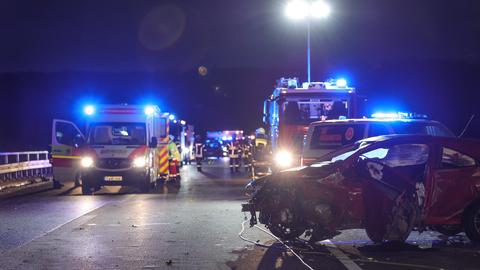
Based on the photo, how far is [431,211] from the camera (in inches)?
346

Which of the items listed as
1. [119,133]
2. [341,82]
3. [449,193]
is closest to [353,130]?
[449,193]

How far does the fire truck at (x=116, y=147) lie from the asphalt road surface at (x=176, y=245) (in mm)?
5009

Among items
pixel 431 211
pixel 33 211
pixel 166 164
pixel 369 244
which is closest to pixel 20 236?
pixel 33 211

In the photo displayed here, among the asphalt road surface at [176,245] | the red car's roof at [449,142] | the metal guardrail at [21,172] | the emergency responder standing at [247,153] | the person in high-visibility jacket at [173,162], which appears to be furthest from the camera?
the emergency responder standing at [247,153]

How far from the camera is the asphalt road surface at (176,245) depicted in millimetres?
7758

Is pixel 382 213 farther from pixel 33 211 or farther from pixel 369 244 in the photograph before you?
pixel 33 211

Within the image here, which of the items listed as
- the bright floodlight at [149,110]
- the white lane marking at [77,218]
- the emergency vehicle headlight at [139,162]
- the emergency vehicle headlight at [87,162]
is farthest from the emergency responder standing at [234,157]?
the white lane marking at [77,218]

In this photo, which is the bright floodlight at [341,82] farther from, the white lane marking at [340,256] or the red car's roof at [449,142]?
the white lane marking at [340,256]

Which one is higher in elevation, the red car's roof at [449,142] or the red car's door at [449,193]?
the red car's roof at [449,142]

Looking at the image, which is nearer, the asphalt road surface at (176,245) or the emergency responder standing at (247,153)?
the asphalt road surface at (176,245)

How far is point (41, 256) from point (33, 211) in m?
5.99

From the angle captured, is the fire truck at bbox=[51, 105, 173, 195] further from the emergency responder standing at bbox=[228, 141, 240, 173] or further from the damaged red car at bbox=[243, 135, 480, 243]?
the emergency responder standing at bbox=[228, 141, 240, 173]

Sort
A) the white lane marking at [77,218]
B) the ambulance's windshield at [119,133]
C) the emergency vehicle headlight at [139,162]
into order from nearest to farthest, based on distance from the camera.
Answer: the white lane marking at [77,218]
the emergency vehicle headlight at [139,162]
the ambulance's windshield at [119,133]

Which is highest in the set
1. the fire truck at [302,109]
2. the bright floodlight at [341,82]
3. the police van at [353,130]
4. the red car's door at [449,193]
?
the bright floodlight at [341,82]
